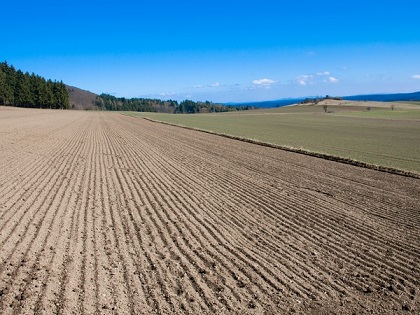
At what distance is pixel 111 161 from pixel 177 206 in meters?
9.03

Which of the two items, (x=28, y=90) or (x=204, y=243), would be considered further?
(x=28, y=90)

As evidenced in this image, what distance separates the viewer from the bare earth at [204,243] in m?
5.72

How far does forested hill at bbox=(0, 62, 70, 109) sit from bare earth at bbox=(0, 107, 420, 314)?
282 feet

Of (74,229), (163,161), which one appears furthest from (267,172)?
(74,229)

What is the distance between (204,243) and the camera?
26.2 ft

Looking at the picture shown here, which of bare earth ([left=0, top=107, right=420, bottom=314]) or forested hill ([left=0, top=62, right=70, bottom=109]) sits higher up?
forested hill ([left=0, top=62, right=70, bottom=109])

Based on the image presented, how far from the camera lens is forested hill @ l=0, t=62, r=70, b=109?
294ft

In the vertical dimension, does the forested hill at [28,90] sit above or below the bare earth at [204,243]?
above

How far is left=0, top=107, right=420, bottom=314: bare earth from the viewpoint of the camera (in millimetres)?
5719

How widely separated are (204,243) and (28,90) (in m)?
101

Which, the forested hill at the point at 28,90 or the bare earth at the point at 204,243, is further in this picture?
the forested hill at the point at 28,90

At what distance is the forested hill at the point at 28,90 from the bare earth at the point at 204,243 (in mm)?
86050

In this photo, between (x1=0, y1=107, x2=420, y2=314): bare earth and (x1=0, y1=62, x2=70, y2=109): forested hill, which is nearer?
(x1=0, y1=107, x2=420, y2=314): bare earth

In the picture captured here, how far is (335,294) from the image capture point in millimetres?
6035
